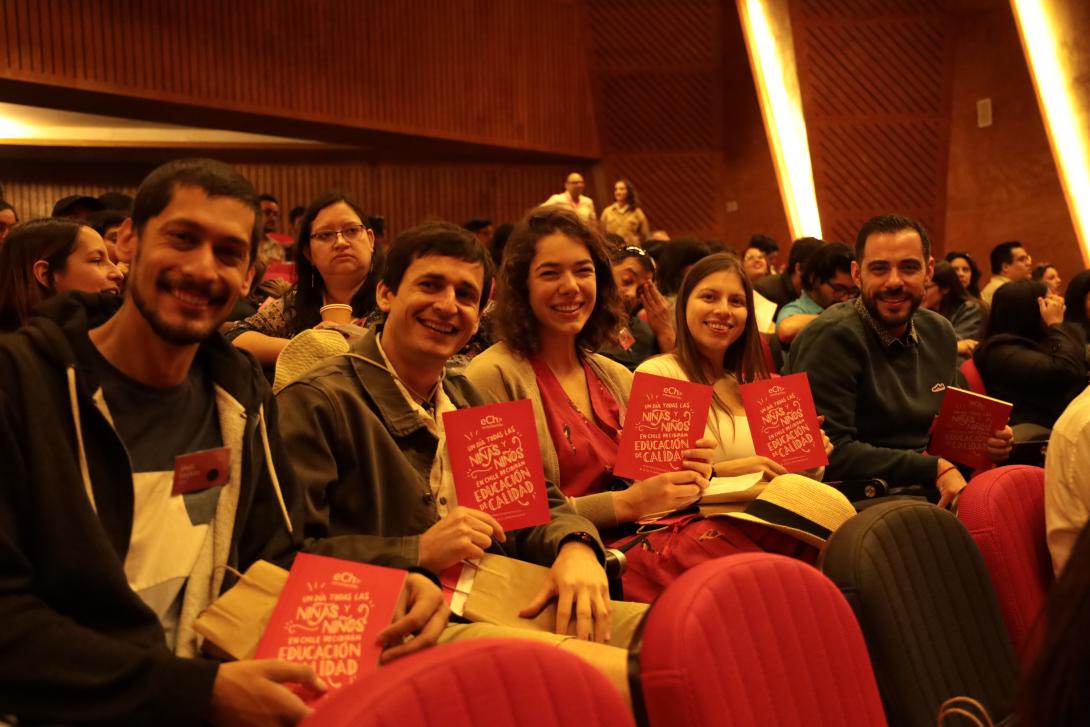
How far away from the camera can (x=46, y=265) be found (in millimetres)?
3074

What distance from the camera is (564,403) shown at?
2738mm

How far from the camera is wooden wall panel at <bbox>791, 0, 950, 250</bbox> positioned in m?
10.6

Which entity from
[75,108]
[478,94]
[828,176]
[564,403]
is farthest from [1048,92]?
[75,108]

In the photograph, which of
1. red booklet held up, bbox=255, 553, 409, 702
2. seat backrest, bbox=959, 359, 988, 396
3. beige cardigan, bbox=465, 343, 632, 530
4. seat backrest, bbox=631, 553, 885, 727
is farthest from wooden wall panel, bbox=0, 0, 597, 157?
seat backrest, bbox=631, 553, 885, 727

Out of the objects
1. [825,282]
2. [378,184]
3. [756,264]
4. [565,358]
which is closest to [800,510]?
[565,358]

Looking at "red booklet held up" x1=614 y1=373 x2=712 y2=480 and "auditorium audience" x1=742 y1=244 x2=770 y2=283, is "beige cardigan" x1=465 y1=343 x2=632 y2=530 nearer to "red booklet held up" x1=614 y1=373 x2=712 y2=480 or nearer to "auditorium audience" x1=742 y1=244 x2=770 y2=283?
"red booklet held up" x1=614 y1=373 x2=712 y2=480

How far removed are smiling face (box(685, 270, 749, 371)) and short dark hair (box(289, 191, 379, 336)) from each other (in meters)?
1.14

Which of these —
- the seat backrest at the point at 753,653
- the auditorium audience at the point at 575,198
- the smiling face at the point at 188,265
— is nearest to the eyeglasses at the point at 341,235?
the smiling face at the point at 188,265

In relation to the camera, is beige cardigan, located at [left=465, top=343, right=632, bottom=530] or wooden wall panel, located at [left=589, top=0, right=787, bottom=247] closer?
beige cardigan, located at [left=465, top=343, right=632, bottom=530]

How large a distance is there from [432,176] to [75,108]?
4482mm

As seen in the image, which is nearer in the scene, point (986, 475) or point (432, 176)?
point (986, 475)

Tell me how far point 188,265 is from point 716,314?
1886mm

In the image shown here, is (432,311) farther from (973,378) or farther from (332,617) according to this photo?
(973,378)

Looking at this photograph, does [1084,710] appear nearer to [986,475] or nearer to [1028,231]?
[986,475]
